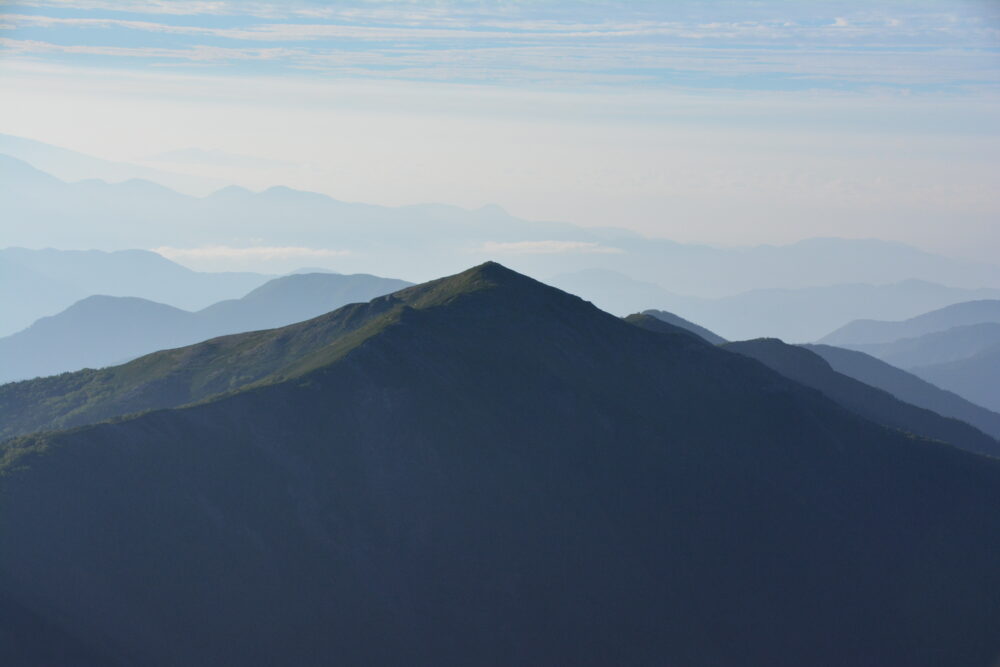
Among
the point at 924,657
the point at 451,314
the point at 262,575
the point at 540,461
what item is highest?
the point at 451,314

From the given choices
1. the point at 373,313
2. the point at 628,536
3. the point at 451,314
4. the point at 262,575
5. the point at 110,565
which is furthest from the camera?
the point at 373,313

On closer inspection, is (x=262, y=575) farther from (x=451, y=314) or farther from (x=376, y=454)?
(x=451, y=314)

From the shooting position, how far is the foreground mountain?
102 meters

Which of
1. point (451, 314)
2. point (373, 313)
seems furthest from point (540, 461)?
point (373, 313)

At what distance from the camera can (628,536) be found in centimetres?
13512

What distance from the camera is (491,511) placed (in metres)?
130

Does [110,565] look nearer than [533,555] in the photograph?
Yes

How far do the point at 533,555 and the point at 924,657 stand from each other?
51410 millimetres

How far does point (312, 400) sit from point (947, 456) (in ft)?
350

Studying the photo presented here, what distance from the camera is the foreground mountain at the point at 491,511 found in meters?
102

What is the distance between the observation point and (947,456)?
175 m

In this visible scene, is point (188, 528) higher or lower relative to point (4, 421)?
lower

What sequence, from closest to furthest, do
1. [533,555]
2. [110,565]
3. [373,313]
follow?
[110,565], [533,555], [373,313]

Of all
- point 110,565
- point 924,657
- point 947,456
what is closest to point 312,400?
point 110,565
